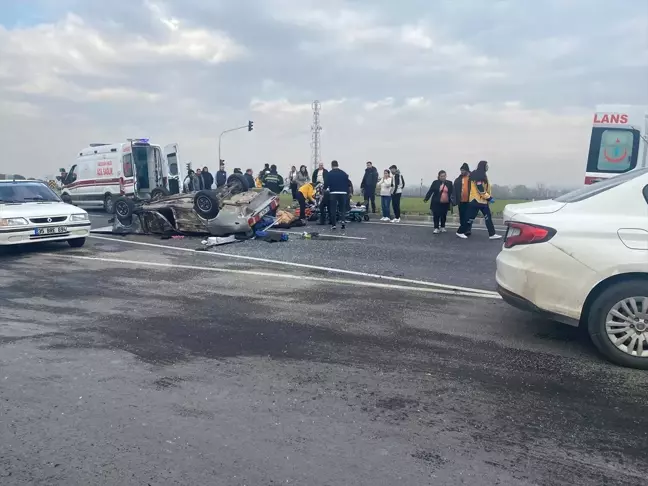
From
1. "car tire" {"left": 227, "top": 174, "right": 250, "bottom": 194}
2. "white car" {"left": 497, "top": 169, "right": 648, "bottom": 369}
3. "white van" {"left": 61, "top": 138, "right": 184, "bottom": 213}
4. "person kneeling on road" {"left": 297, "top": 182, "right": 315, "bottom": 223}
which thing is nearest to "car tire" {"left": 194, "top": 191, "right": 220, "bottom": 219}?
"car tire" {"left": 227, "top": 174, "right": 250, "bottom": 194}

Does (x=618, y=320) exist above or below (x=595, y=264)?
below

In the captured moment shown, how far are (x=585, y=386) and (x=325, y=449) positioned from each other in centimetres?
208

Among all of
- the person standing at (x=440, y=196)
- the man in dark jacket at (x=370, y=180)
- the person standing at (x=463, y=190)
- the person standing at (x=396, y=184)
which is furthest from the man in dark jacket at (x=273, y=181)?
the person standing at (x=463, y=190)

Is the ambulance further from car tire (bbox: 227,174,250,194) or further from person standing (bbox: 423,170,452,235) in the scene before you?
car tire (bbox: 227,174,250,194)

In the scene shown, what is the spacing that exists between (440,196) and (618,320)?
30.6ft

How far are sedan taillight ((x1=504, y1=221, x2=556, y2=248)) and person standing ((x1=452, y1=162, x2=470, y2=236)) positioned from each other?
782cm

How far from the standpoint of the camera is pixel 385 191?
54.7 ft

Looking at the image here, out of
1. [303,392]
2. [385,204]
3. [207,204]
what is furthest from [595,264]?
[385,204]

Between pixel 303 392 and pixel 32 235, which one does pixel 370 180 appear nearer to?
pixel 32 235

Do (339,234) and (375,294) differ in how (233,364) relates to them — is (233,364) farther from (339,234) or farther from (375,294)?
(339,234)

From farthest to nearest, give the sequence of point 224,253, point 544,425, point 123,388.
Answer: point 224,253, point 123,388, point 544,425

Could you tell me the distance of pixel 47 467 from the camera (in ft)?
9.39

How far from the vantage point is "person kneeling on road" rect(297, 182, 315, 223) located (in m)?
15.7

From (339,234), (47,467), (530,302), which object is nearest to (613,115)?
(339,234)
